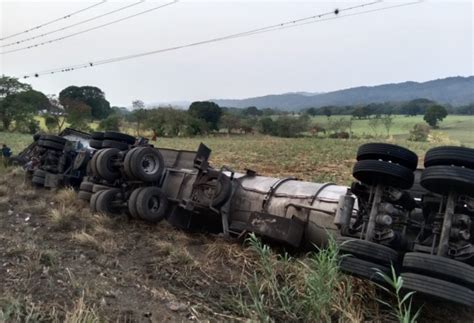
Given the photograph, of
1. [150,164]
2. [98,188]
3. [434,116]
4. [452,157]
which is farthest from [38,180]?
[434,116]

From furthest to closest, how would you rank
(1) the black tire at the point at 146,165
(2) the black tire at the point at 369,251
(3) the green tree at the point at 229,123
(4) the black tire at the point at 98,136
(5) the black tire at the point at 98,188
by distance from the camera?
(3) the green tree at the point at 229,123
(4) the black tire at the point at 98,136
(5) the black tire at the point at 98,188
(1) the black tire at the point at 146,165
(2) the black tire at the point at 369,251

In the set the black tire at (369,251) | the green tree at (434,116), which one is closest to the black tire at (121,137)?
the black tire at (369,251)

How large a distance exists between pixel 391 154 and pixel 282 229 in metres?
1.75

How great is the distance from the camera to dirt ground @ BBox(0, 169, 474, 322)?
12.1 ft

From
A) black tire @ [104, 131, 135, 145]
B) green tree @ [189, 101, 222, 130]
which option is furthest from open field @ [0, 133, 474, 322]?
green tree @ [189, 101, 222, 130]

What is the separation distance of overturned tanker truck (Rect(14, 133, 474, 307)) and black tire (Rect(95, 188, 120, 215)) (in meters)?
0.02

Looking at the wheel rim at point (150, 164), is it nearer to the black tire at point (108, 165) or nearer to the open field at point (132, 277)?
the black tire at point (108, 165)

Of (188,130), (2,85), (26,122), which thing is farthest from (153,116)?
(2,85)

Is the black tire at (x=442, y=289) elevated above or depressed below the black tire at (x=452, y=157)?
below

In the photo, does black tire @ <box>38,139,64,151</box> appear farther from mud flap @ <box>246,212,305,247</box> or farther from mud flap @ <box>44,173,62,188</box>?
mud flap @ <box>246,212,305,247</box>

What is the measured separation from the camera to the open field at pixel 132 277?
3691mm

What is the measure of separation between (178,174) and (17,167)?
24.2 ft

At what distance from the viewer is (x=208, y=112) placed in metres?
67.4

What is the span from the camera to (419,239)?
14.5 ft
